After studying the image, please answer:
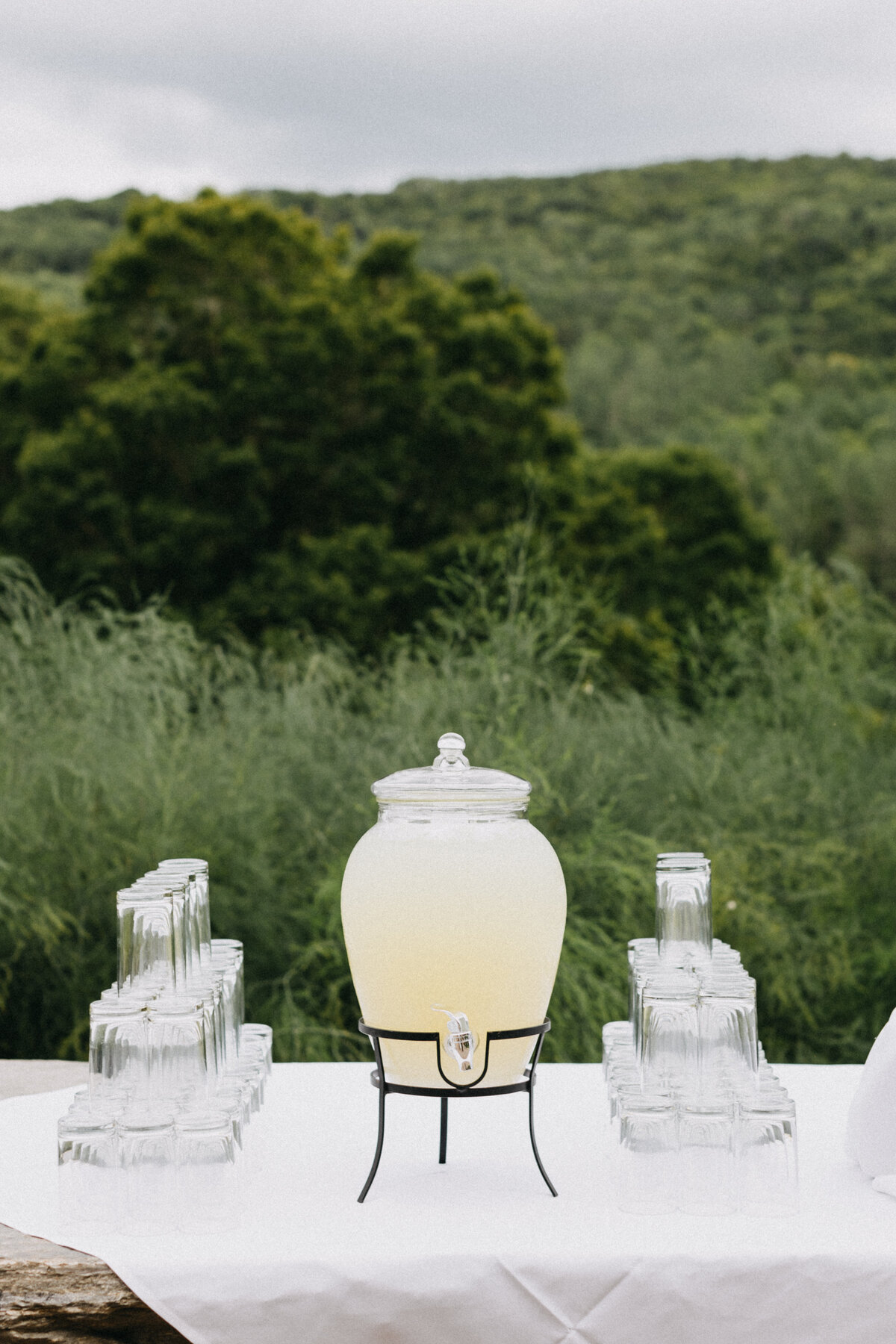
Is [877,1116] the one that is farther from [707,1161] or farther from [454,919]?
[454,919]

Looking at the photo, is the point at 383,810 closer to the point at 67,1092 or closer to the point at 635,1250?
the point at 635,1250

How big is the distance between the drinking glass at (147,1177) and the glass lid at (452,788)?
0.37 metres

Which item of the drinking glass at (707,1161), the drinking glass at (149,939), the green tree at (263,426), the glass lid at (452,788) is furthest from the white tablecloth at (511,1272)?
the green tree at (263,426)

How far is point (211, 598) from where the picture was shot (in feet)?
29.2

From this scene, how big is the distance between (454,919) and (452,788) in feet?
0.41

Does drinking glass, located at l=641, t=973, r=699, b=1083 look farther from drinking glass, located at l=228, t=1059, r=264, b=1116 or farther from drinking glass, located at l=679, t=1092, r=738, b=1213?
drinking glass, located at l=228, t=1059, r=264, b=1116

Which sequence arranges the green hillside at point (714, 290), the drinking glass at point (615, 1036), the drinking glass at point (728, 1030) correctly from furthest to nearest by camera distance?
the green hillside at point (714, 290), the drinking glass at point (615, 1036), the drinking glass at point (728, 1030)

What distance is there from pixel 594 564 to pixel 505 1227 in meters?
8.51

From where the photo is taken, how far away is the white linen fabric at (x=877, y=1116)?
129cm

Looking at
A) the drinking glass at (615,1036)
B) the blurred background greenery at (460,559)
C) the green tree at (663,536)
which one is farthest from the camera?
the green tree at (663,536)

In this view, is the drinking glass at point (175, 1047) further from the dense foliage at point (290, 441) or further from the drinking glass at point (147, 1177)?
the dense foliage at point (290, 441)

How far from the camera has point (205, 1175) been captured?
3.89 ft

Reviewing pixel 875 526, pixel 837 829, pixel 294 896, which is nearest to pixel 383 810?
pixel 294 896

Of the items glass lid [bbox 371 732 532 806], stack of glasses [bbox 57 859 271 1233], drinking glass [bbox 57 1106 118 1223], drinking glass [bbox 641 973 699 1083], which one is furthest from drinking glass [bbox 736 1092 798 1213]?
drinking glass [bbox 57 1106 118 1223]
